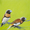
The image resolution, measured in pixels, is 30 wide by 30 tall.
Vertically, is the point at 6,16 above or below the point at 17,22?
above

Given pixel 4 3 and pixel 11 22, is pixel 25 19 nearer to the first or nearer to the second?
pixel 11 22

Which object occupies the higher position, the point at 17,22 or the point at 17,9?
the point at 17,9

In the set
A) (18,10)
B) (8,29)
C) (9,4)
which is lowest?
(8,29)

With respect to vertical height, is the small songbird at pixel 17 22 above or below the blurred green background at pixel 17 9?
below

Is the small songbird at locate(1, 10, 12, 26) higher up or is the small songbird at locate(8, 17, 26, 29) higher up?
the small songbird at locate(1, 10, 12, 26)

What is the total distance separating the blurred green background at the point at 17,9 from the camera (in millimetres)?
1080

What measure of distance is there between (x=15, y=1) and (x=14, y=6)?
3.4 inches

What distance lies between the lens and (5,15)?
3.54 feet

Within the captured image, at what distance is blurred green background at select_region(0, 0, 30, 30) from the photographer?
108 cm

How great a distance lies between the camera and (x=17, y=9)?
1090 millimetres

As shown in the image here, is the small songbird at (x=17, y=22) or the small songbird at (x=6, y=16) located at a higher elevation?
the small songbird at (x=6, y=16)

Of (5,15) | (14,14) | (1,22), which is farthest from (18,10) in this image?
(1,22)

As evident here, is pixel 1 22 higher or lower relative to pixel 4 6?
lower

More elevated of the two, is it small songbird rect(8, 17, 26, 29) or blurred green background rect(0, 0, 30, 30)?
blurred green background rect(0, 0, 30, 30)
